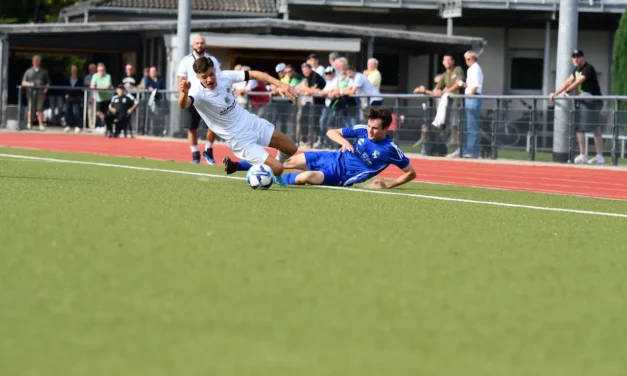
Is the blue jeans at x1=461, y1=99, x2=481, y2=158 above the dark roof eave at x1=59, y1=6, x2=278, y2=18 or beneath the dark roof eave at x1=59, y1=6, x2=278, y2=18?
beneath

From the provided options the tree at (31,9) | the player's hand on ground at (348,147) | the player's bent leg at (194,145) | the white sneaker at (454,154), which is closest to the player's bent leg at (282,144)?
→ the player's hand on ground at (348,147)

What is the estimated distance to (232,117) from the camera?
47.7 feet

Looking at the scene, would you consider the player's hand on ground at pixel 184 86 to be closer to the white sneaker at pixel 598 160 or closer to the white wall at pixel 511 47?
the white sneaker at pixel 598 160

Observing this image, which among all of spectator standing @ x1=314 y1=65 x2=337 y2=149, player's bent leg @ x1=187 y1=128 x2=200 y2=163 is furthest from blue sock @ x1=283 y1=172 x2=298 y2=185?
spectator standing @ x1=314 y1=65 x2=337 y2=149

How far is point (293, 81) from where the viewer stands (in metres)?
26.9

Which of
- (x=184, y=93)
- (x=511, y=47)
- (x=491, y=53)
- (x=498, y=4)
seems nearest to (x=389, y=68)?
(x=498, y=4)

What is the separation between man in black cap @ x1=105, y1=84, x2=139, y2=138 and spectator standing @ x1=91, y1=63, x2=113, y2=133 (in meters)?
0.95

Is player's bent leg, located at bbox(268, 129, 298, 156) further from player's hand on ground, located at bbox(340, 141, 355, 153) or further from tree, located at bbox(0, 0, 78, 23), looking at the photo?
tree, located at bbox(0, 0, 78, 23)

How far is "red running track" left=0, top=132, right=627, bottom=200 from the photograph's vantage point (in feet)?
53.6

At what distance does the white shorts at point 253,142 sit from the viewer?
1414 centimetres

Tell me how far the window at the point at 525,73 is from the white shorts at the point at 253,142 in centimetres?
3376

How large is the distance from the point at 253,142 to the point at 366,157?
1.38 m

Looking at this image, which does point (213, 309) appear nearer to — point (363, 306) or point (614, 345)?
point (363, 306)

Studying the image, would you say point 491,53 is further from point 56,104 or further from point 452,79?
point 452,79
